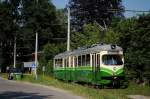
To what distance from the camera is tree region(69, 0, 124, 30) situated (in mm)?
92438

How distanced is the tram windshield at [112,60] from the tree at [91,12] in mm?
56650

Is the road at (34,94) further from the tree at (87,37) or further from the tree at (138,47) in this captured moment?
the tree at (87,37)

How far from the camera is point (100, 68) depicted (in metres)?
33.0

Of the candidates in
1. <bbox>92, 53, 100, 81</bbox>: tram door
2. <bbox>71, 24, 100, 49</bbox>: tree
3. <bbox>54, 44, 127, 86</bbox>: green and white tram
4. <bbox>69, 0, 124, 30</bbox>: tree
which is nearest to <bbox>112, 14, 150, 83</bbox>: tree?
<bbox>54, 44, 127, 86</bbox>: green and white tram

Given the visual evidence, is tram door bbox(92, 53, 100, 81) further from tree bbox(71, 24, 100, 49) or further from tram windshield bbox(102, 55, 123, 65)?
tree bbox(71, 24, 100, 49)

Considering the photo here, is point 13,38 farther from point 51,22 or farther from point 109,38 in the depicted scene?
point 109,38

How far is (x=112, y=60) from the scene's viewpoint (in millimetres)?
33719

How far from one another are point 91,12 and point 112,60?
195 feet

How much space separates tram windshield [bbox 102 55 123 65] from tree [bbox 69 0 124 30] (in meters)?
56.6

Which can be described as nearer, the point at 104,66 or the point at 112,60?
the point at 104,66

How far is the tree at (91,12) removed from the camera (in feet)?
303

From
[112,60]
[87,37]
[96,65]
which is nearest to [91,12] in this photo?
[87,37]

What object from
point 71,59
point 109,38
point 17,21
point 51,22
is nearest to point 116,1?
point 51,22

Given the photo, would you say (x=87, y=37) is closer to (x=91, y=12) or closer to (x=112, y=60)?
(x=91, y=12)
